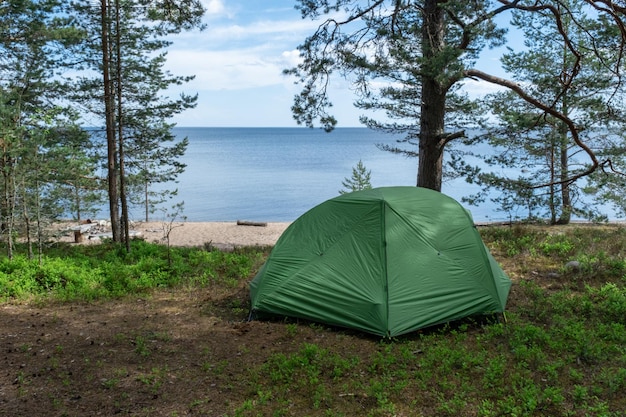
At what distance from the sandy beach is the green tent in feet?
40.4

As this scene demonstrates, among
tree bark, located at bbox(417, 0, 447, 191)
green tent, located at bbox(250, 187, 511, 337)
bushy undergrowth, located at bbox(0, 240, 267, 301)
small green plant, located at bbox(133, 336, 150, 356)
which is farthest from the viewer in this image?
tree bark, located at bbox(417, 0, 447, 191)

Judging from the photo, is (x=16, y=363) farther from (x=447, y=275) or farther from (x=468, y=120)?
(x=468, y=120)

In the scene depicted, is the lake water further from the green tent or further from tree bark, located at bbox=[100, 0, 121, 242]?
the green tent

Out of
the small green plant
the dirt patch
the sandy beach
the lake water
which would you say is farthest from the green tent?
the lake water

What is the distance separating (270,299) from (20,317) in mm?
3486

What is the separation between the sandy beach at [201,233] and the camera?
19.5 m

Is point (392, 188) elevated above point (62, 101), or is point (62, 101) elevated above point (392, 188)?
point (62, 101)

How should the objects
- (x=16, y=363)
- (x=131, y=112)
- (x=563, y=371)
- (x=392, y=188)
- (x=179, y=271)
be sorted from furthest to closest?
(x=131, y=112) < (x=179, y=271) < (x=392, y=188) < (x=16, y=363) < (x=563, y=371)

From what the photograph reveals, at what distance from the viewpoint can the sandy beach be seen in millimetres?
19516

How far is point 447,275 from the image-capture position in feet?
19.3

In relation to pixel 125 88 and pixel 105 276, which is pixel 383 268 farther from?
pixel 125 88

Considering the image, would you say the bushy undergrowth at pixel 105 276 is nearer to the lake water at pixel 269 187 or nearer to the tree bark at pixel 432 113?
the tree bark at pixel 432 113

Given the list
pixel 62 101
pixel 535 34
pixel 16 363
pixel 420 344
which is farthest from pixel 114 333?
pixel 535 34

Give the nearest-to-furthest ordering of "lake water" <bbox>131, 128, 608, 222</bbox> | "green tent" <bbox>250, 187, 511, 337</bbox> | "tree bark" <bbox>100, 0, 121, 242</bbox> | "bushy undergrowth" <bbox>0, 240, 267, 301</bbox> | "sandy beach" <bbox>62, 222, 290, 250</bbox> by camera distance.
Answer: "green tent" <bbox>250, 187, 511, 337</bbox> < "bushy undergrowth" <bbox>0, 240, 267, 301</bbox> < "tree bark" <bbox>100, 0, 121, 242</bbox> < "sandy beach" <bbox>62, 222, 290, 250</bbox> < "lake water" <bbox>131, 128, 608, 222</bbox>
